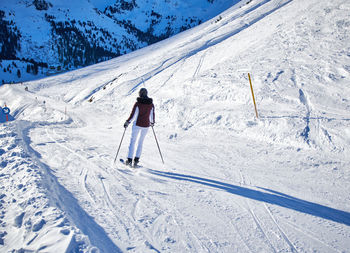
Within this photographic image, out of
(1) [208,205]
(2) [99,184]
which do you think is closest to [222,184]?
(1) [208,205]

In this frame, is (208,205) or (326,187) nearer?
(208,205)

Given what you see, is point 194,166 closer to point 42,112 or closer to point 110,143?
point 110,143

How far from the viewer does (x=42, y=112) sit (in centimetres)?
2225

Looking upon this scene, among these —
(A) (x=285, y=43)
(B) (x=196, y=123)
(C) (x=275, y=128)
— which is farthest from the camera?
(A) (x=285, y=43)

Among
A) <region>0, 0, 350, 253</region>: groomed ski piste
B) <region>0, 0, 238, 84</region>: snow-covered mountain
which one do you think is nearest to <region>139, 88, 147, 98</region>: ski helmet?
<region>0, 0, 350, 253</region>: groomed ski piste

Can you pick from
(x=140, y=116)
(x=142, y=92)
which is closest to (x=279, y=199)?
(x=140, y=116)

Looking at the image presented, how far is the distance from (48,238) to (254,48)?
15.7 meters

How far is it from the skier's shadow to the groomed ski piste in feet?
0.08

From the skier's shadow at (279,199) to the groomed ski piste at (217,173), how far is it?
24 mm

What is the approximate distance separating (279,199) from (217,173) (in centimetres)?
162

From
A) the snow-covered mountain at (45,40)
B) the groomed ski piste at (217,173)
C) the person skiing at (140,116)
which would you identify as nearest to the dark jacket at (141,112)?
the person skiing at (140,116)

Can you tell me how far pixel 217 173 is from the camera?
17.9 feet

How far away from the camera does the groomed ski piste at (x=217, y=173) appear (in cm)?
311

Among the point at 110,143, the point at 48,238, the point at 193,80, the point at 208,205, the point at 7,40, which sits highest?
the point at 7,40
